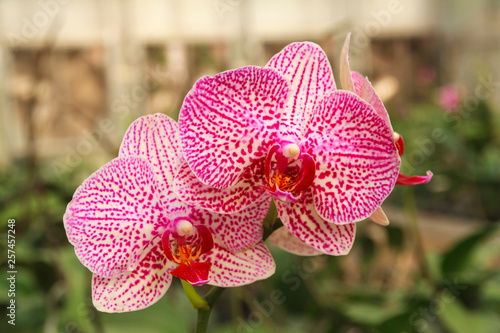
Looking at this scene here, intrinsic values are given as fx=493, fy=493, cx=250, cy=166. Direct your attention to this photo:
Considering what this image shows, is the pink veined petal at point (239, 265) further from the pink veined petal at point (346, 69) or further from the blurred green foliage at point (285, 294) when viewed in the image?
the blurred green foliage at point (285, 294)

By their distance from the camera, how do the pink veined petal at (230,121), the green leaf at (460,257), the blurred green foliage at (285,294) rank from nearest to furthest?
the pink veined petal at (230,121) → the blurred green foliage at (285,294) → the green leaf at (460,257)

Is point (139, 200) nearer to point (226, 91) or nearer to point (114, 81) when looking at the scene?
point (226, 91)

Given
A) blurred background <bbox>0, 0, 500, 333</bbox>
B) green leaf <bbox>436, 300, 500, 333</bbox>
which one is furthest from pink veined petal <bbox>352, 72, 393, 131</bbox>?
green leaf <bbox>436, 300, 500, 333</bbox>

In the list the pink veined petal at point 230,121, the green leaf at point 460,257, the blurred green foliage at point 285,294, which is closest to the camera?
the pink veined petal at point 230,121

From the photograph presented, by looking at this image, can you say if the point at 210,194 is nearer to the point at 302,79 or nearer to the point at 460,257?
the point at 302,79

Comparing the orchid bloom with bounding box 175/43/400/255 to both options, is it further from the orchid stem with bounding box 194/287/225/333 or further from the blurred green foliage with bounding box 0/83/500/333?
the blurred green foliage with bounding box 0/83/500/333

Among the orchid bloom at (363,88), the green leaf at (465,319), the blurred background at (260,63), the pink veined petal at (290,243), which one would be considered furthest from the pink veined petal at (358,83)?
the green leaf at (465,319)

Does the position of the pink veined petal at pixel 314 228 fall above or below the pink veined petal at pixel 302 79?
below

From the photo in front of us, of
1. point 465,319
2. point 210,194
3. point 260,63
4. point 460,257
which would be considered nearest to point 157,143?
point 210,194
